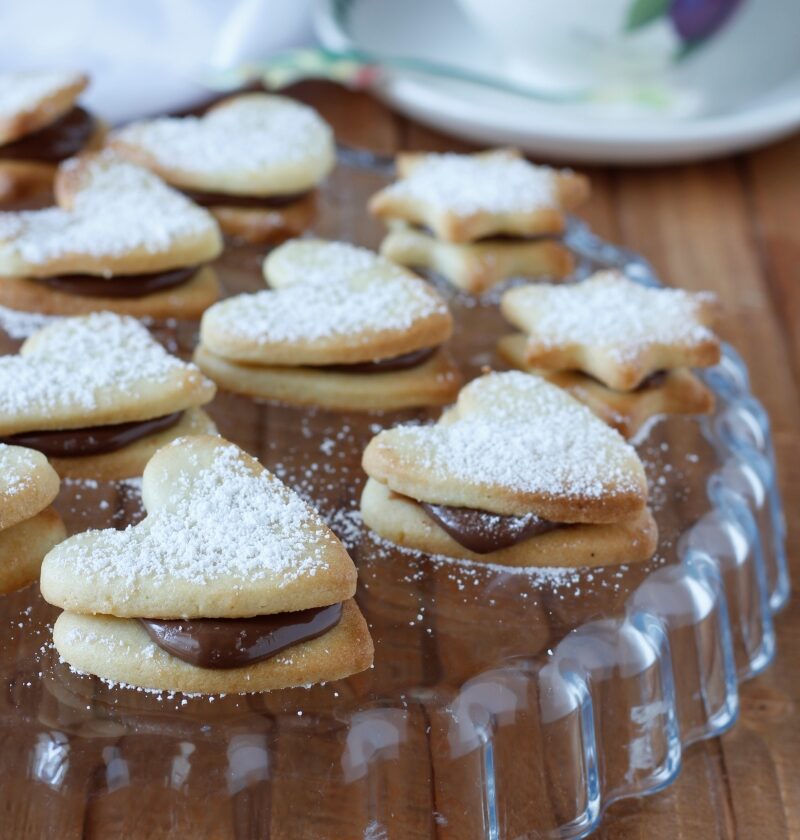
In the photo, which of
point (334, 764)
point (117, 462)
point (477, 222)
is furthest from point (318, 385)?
point (334, 764)

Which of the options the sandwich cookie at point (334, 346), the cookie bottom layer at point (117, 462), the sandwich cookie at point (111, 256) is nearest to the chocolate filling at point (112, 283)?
the sandwich cookie at point (111, 256)

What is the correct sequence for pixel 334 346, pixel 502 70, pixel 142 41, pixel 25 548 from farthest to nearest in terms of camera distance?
1. pixel 502 70
2. pixel 142 41
3. pixel 334 346
4. pixel 25 548

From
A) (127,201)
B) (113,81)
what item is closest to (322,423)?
(127,201)

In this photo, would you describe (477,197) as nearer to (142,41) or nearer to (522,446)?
(522,446)

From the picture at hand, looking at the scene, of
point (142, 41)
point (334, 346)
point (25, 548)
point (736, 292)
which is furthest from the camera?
point (142, 41)

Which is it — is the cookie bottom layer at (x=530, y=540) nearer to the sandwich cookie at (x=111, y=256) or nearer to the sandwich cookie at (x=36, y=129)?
the sandwich cookie at (x=111, y=256)

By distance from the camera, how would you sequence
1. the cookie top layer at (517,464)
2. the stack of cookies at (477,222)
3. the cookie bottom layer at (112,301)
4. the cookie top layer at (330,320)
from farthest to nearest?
the stack of cookies at (477,222) → the cookie bottom layer at (112,301) → the cookie top layer at (330,320) → the cookie top layer at (517,464)
